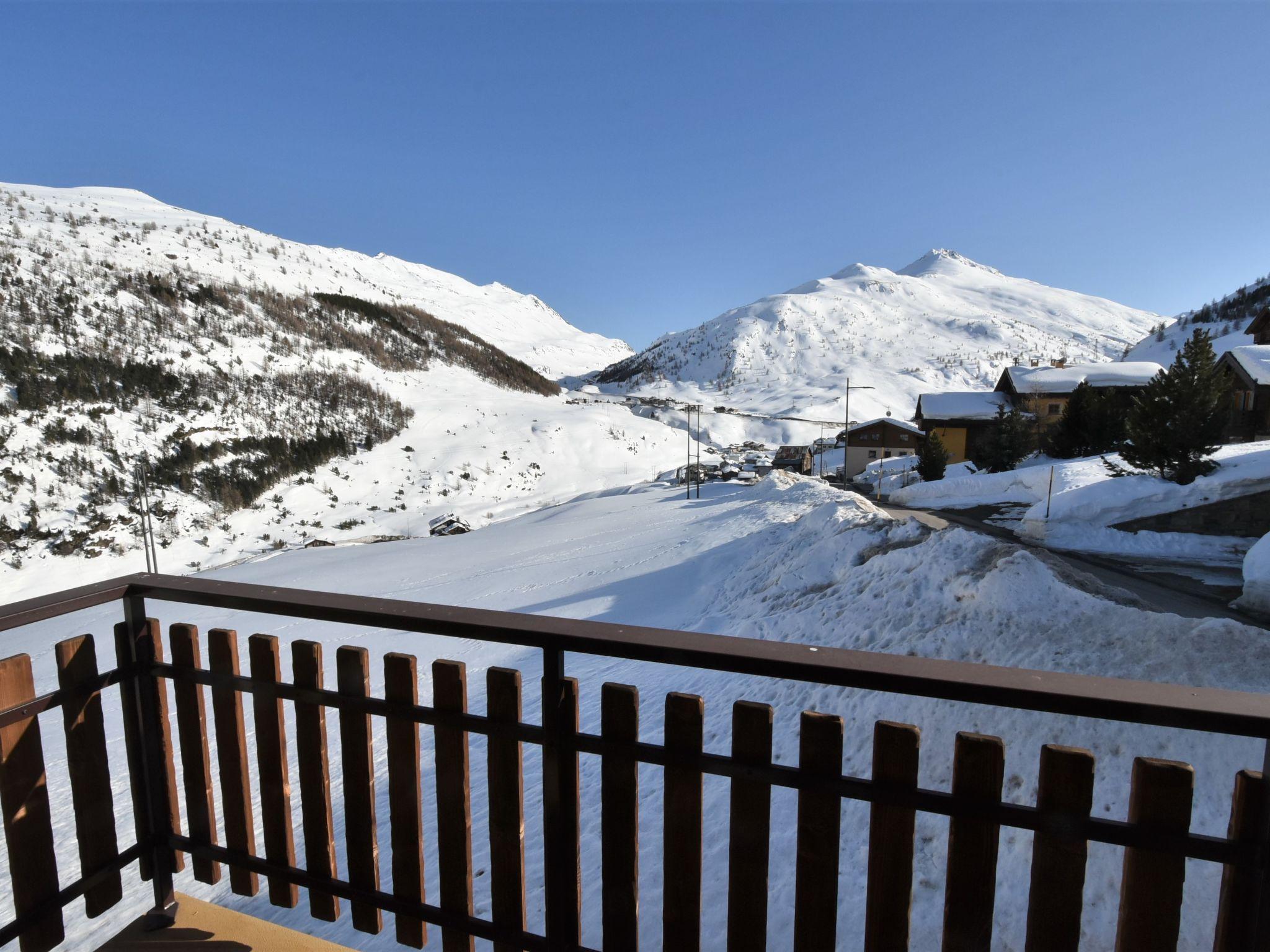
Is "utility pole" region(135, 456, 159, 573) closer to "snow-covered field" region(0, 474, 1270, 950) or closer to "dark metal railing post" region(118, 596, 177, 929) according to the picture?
"snow-covered field" region(0, 474, 1270, 950)

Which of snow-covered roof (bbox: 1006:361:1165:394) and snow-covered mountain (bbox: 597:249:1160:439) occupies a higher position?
snow-covered mountain (bbox: 597:249:1160:439)

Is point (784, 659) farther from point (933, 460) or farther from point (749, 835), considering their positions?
point (933, 460)

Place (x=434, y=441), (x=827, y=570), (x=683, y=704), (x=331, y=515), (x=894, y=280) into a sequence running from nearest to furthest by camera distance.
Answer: (x=683, y=704) → (x=827, y=570) → (x=331, y=515) → (x=434, y=441) → (x=894, y=280)

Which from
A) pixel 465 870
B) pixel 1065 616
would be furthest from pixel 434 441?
pixel 465 870

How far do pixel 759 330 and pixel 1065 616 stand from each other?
128 meters

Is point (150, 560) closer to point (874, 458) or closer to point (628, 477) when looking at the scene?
point (628, 477)

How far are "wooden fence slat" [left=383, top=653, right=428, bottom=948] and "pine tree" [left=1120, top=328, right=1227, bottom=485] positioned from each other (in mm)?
22750

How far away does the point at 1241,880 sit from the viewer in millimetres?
1261

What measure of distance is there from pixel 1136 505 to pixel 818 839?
69.9 feet

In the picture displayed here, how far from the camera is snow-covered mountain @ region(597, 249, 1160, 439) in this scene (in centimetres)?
9975

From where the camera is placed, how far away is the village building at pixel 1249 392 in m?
26.3

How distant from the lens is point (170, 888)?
2.38m

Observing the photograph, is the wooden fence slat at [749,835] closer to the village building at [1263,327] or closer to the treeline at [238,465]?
the treeline at [238,465]

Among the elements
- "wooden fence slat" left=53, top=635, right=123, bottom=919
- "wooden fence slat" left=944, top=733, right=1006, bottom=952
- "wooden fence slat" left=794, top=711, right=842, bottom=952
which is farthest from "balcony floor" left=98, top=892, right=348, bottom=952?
"wooden fence slat" left=944, top=733, right=1006, bottom=952
